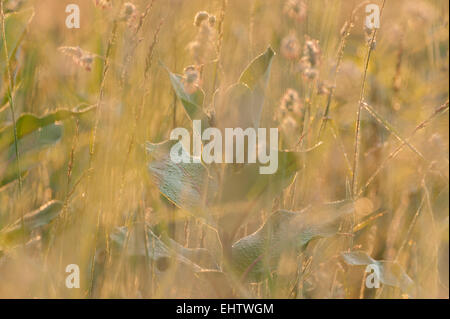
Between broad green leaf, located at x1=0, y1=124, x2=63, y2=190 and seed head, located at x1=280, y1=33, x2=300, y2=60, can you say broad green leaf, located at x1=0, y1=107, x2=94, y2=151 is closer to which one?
broad green leaf, located at x1=0, y1=124, x2=63, y2=190

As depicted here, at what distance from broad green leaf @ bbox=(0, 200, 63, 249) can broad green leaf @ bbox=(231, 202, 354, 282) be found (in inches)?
14.9

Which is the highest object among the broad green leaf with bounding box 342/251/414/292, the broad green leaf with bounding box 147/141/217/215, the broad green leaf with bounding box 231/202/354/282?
the broad green leaf with bounding box 147/141/217/215

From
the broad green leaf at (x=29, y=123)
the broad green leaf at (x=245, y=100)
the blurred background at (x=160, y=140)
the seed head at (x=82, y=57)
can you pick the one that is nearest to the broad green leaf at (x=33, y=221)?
the blurred background at (x=160, y=140)

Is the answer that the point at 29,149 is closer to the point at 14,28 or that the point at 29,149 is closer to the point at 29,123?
the point at 29,123

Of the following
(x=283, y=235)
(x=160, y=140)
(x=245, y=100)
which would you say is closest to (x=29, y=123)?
(x=160, y=140)

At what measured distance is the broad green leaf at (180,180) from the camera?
1.08 meters

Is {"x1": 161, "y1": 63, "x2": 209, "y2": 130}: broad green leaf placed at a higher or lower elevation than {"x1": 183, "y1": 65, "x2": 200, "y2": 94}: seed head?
lower

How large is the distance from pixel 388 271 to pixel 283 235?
219 mm

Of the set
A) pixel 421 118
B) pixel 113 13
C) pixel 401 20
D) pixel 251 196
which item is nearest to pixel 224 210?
pixel 251 196

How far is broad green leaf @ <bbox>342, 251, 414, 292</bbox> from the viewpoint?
1108 millimetres

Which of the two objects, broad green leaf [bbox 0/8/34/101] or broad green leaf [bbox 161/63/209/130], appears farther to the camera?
broad green leaf [bbox 0/8/34/101]

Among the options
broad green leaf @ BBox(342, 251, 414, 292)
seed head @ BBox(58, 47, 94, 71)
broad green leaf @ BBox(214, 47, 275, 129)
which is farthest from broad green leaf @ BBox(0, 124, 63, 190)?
broad green leaf @ BBox(342, 251, 414, 292)

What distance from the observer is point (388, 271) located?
113 cm

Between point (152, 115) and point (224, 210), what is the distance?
13.4 inches
